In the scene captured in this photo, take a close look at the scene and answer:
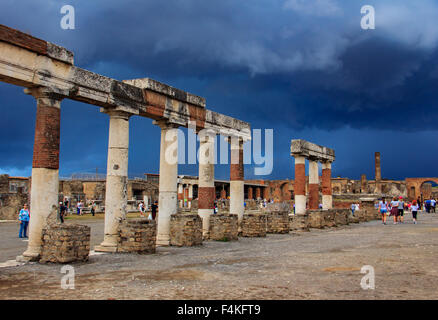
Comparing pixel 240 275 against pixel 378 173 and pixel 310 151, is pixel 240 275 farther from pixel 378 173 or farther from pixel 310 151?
pixel 378 173

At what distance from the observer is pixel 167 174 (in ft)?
46.0

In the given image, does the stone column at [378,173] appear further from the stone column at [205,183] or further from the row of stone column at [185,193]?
the stone column at [205,183]

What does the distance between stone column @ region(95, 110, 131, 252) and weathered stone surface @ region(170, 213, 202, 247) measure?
7.04 ft

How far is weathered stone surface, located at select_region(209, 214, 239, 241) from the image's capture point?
50.5ft

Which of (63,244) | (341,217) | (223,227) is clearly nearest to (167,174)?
(223,227)

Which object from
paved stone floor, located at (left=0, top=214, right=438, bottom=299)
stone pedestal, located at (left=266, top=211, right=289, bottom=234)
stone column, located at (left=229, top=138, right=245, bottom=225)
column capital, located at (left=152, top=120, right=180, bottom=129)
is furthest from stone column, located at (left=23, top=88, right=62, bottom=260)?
stone pedestal, located at (left=266, top=211, right=289, bottom=234)

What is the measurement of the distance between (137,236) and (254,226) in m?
6.75

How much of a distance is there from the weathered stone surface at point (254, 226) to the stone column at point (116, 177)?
6443 mm

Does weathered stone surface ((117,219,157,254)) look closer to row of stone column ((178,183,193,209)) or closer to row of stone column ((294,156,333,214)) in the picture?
row of stone column ((294,156,333,214))

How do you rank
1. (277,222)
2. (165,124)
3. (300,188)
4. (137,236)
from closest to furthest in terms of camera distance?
(137,236), (165,124), (277,222), (300,188)
